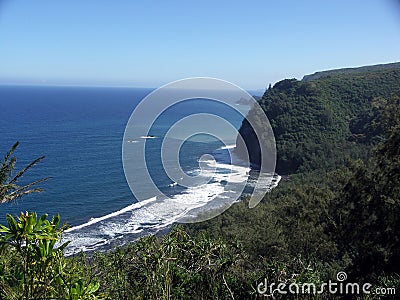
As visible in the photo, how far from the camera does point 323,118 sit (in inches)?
1463

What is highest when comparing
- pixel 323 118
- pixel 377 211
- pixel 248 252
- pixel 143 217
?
pixel 323 118

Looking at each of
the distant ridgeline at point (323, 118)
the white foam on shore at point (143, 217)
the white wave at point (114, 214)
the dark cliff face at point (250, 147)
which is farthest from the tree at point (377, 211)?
the dark cliff face at point (250, 147)

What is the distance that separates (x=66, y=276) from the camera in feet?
10.2

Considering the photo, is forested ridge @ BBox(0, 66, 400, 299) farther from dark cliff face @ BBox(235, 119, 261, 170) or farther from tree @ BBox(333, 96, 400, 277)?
dark cliff face @ BBox(235, 119, 261, 170)

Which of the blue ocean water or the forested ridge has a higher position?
the forested ridge

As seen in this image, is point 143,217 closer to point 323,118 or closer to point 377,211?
point 377,211

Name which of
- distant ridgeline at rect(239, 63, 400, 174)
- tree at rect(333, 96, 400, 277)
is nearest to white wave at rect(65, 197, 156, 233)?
tree at rect(333, 96, 400, 277)

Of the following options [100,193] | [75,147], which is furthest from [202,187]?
[75,147]

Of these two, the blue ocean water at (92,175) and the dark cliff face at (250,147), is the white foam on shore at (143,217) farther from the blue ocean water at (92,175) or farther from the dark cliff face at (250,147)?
the dark cliff face at (250,147)

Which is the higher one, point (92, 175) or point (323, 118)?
point (323, 118)

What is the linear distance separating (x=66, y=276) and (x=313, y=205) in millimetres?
8704

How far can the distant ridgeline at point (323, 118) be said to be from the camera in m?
30.6

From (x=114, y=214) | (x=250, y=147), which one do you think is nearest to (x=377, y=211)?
(x=114, y=214)

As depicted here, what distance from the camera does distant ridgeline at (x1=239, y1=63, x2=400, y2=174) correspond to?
30609 millimetres
